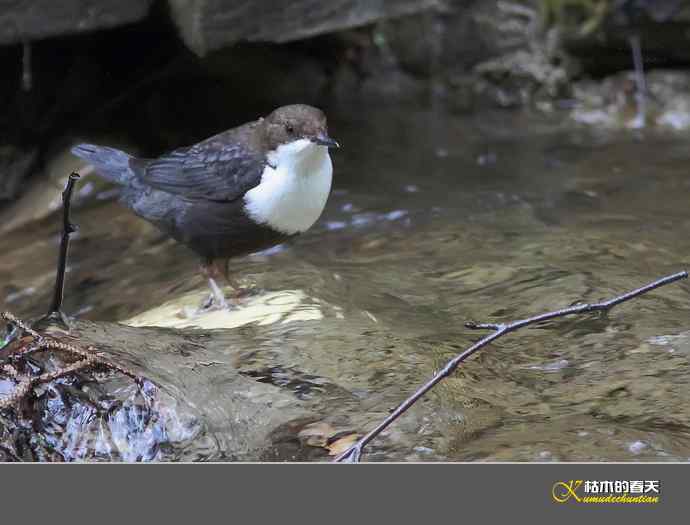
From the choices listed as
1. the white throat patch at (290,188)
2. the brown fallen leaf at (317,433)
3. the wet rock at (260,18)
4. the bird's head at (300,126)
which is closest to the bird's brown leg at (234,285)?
the white throat patch at (290,188)

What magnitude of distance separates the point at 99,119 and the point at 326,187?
3.07 m

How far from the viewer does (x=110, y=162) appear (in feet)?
14.3

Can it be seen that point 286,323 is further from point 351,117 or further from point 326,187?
point 351,117

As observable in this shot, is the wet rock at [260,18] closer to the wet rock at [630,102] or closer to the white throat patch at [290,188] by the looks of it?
the white throat patch at [290,188]

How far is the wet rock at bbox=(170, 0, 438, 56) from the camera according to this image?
16.9ft

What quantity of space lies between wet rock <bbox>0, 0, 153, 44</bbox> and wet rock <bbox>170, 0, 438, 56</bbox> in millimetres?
311

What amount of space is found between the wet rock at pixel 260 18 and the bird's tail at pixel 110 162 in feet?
3.47

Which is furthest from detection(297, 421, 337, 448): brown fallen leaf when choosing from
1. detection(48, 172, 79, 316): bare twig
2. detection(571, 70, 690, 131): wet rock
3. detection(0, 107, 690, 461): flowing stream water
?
detection(571, 70, 690, 131): wet rock

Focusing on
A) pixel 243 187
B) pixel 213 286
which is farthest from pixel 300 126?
pixel 213 286

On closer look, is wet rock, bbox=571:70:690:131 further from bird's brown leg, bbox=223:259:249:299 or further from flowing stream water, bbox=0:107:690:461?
bird's brown leg, bbox=223:259:249:299

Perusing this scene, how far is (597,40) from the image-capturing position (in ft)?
22.8
